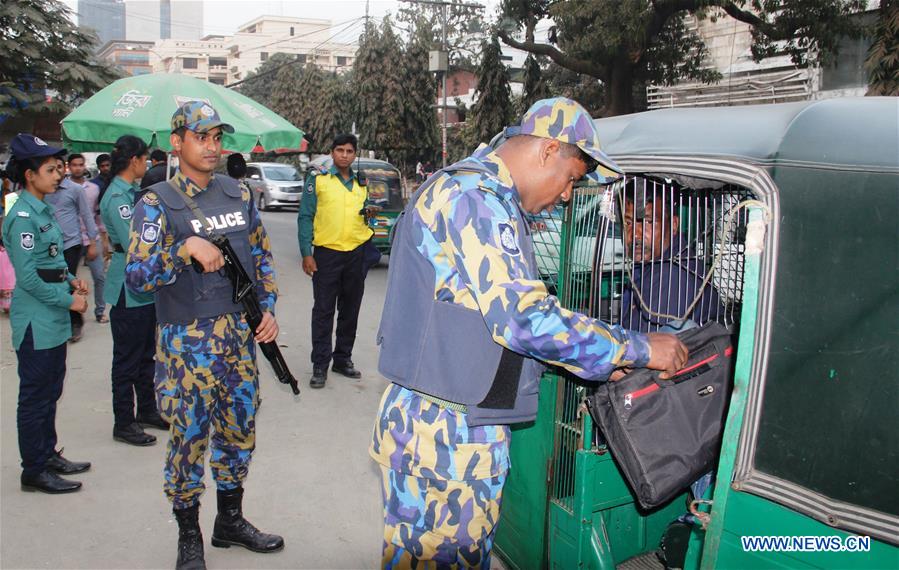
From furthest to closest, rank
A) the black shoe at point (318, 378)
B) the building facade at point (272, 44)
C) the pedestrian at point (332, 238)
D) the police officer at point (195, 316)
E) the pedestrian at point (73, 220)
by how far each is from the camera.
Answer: the building facade at point (272, 44)
the pedestrian at point (73, 220)
the black shoe at point (318, 378)
the pedestrian at point (332, 238)
the police officer at point (195, 316)

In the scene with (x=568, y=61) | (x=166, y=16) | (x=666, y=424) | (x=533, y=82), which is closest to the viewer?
(x=666, y=424)

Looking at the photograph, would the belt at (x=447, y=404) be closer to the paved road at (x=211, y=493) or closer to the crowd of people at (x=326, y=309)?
the crowd of people at (x=326, y=309)

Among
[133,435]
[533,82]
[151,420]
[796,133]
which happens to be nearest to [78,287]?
[133,435]

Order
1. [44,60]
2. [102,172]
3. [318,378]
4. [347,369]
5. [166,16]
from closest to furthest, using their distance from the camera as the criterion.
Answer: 1. [318,378]
2. [347,369]
3. [102,172]
4. [44,60]
5. [166,16]

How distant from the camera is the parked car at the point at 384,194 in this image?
477 inches

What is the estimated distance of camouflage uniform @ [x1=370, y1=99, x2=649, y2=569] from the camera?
1964mm

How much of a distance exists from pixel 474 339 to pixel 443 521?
57 cm

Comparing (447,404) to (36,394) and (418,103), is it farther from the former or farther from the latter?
(418,103)

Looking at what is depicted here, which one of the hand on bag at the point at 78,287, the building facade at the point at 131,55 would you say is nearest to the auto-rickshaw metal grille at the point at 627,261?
the hand on bag at the point at 78,287

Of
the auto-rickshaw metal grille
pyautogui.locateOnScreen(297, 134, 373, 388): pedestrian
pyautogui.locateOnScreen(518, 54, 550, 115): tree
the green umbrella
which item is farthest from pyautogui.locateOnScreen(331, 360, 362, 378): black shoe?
pyautogui.locateOnScreen(518, 54, 550, 115): tree

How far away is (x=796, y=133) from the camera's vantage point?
1.88 meters

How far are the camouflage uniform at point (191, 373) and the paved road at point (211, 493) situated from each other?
1.79ft

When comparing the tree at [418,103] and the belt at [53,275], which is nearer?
the belt at [53,275]

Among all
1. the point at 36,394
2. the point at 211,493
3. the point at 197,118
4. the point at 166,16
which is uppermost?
the point at 166,16
